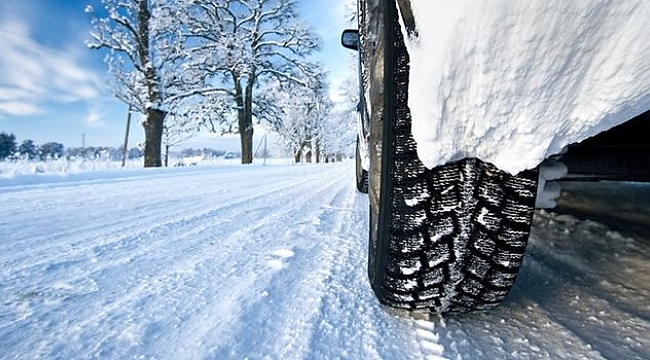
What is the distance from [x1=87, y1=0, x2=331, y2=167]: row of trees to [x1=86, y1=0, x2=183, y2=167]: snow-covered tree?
24 mm

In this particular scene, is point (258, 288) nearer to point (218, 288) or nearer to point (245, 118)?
point (218, 288)

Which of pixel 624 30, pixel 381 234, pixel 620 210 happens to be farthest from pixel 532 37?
pixel 620 210

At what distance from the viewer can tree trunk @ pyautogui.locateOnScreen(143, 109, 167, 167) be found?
8797 mm

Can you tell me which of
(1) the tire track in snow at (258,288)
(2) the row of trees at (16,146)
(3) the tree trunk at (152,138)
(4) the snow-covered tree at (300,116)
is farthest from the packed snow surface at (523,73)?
(2) the row of trees at (16,146)

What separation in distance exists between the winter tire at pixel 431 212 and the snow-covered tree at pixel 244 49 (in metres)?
11.2

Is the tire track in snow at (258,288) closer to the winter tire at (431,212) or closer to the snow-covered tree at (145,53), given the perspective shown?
the winter tire at (431,212)

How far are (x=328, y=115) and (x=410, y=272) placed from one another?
2680cm

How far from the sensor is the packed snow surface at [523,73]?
442 millimetres

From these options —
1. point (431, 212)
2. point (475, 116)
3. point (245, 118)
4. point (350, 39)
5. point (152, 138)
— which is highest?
point (245, 118)

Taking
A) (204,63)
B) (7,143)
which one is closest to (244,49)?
(204,63)

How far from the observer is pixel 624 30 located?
436mm

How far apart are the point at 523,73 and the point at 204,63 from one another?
1185 centimetres

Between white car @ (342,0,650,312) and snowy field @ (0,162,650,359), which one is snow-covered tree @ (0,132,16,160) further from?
white car @ (342,0,650,312)

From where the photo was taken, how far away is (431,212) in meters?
0.69
